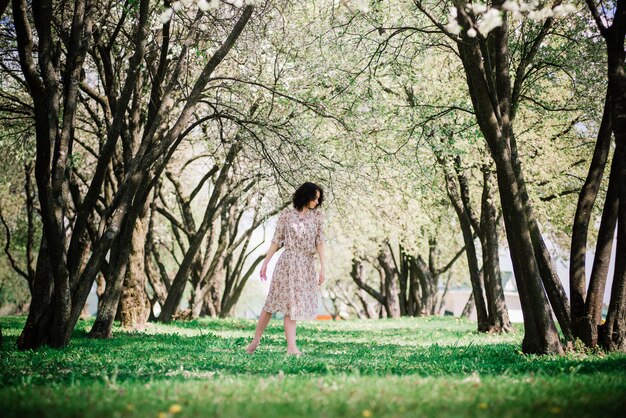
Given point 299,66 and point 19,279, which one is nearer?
point 299,66

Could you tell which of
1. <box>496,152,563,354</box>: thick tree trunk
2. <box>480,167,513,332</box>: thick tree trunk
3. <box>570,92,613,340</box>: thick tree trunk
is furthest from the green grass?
<box>480,167,513,332</box>: thick tree trunk

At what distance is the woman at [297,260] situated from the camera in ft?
28.0

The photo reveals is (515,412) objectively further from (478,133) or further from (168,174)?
(168,174)

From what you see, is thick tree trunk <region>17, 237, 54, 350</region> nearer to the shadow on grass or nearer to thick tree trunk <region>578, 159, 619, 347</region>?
the shadow on grass

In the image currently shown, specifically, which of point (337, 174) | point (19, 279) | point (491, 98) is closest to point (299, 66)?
point (337, 174)

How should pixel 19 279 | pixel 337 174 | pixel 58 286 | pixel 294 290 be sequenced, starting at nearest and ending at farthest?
pixel 294 290 → pixel 58 286 → pixel 337 174 → pixel 19 279

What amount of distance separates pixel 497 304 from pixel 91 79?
13.0 m

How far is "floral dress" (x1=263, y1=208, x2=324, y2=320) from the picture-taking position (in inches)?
336

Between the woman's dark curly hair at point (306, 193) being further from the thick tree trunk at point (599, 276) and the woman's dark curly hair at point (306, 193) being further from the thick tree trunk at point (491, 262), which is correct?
the thick tree trunk at point (491, 262)

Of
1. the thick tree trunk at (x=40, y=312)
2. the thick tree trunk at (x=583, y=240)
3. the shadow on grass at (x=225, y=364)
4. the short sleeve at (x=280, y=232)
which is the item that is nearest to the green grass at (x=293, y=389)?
the shadow on grass at (x=225, y=364)

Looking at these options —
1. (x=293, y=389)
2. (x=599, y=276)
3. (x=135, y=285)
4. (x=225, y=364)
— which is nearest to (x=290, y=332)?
(x=225, y=364)

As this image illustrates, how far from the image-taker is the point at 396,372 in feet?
21.2

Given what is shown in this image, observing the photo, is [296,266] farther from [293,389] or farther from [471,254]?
[471,254]

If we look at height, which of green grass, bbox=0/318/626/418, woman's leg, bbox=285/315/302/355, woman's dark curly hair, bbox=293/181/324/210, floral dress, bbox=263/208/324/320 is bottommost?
green grass, bbox=0/318/626/418
